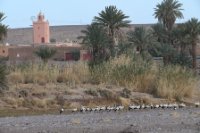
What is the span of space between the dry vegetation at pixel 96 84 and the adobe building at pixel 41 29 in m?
84.5

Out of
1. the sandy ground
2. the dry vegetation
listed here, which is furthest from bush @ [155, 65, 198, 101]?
the sandy ground

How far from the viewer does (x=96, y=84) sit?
29.5 meters

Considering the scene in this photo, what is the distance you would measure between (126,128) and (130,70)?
1441cm

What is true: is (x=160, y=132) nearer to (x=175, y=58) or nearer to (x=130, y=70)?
(x=130, y=70)

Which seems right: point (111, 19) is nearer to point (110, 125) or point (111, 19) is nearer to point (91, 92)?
point (91, 92)

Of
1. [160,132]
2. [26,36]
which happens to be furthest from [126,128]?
[26,36]

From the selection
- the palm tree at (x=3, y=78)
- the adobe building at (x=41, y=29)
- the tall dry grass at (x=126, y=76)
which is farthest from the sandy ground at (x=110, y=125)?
the adobe building at (x=41, y=29)

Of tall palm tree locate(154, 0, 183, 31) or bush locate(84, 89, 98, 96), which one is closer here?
bush locate(84, 89, 98, 96)

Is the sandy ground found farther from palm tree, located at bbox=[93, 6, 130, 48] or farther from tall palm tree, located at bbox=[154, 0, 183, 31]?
tall palm tree, located at bbox=[154, 0, 183, 31]

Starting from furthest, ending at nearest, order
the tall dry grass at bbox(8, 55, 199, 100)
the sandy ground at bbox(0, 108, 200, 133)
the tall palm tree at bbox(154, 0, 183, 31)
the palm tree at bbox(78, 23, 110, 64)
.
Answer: the tall palm tree at bbox(154, 0, 183, 31)
the palm tree at bbox(78, 23, 110, 64)
the tall dry grass at bbox(8, 55, 199, 100)
the sandy ground at bbox(0, 108, 200, 133)

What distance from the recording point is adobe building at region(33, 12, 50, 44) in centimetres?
11629

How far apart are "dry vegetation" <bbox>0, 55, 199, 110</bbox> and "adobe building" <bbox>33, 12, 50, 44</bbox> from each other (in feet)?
277

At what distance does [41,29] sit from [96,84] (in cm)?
9265

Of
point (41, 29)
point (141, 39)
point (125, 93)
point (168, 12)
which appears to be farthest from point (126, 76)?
point (41, 29)
